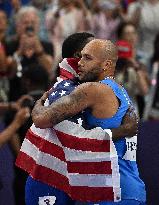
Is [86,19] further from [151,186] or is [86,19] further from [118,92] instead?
[118,92]

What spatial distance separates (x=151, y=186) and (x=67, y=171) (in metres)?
2.12

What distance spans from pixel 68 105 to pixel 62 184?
64 centimetres

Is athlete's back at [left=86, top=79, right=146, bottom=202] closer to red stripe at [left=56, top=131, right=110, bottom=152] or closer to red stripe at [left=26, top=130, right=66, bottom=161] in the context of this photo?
red stripe at [left=56, top=131, right=110, bottom=152]

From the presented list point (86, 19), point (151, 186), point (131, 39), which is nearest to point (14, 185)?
point (151, 186)

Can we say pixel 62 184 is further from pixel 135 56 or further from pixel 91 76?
pixel 135 56

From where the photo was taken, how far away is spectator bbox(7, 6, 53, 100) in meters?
6.51

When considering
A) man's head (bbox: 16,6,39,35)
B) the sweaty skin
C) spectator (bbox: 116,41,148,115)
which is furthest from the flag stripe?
man's head (bbox: 16,6,39,35)

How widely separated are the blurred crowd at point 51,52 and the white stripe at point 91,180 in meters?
1.05

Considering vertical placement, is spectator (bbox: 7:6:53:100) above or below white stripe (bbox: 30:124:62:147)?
below

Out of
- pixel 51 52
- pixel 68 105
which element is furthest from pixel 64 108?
pixel 51 52

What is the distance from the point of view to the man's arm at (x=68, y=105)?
4.14 m

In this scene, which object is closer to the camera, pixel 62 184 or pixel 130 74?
pixel 62 184

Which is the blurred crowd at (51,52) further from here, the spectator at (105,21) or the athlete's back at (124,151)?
the athlete's back at (124,151)

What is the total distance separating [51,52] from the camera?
24.2ft
